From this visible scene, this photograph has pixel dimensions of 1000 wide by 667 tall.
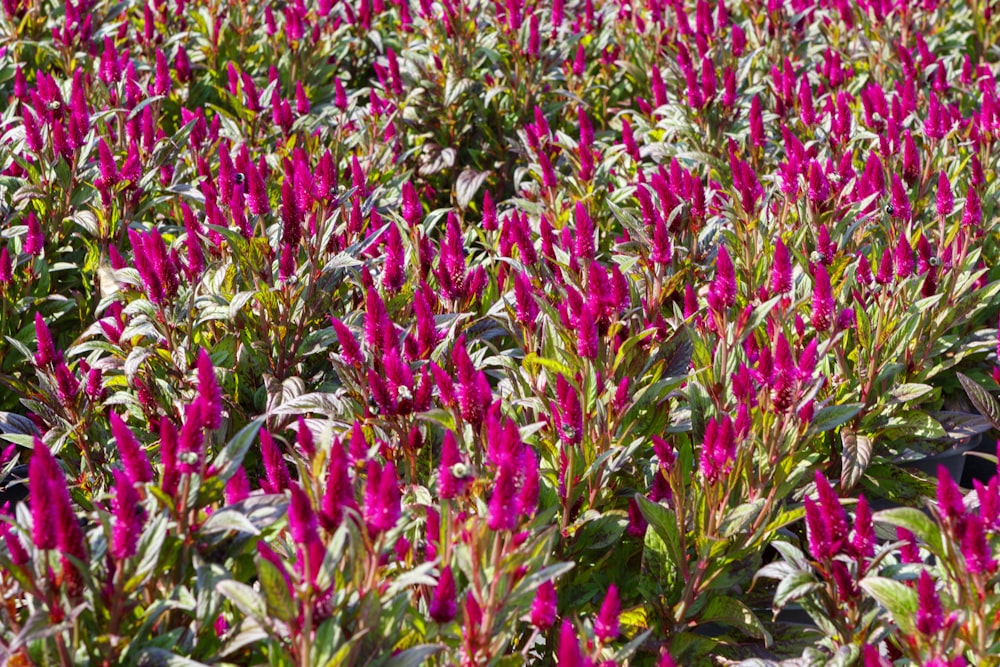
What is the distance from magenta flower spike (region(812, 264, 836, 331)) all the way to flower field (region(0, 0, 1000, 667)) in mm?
15

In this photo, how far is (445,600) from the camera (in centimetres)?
191

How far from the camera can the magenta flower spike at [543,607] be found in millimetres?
1989

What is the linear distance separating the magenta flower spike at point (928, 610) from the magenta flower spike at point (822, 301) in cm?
94

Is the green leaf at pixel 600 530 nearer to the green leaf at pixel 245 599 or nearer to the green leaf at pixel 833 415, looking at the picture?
the green leaf at pixel 833 415

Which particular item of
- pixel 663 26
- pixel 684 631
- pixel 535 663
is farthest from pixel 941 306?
pixel 663 26

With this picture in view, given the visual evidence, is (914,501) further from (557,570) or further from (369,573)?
(369,573)

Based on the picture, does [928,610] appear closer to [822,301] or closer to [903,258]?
[822,301]

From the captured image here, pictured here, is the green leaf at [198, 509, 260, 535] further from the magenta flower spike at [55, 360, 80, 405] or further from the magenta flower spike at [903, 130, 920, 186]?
the magenta flower spike at [903, 130, 920, 186]

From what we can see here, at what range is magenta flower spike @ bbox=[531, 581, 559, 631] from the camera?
1989mm

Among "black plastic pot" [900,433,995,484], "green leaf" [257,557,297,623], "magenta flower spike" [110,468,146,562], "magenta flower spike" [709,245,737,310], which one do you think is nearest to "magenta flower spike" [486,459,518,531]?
"green leaf" [257,557,297,623]

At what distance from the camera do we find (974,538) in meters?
1.93

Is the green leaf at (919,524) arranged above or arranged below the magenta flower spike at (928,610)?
above

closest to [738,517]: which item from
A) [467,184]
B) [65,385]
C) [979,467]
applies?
[65,385]

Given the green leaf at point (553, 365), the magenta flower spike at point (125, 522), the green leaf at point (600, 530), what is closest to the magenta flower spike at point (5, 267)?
the green leaf at point (553, 365)
